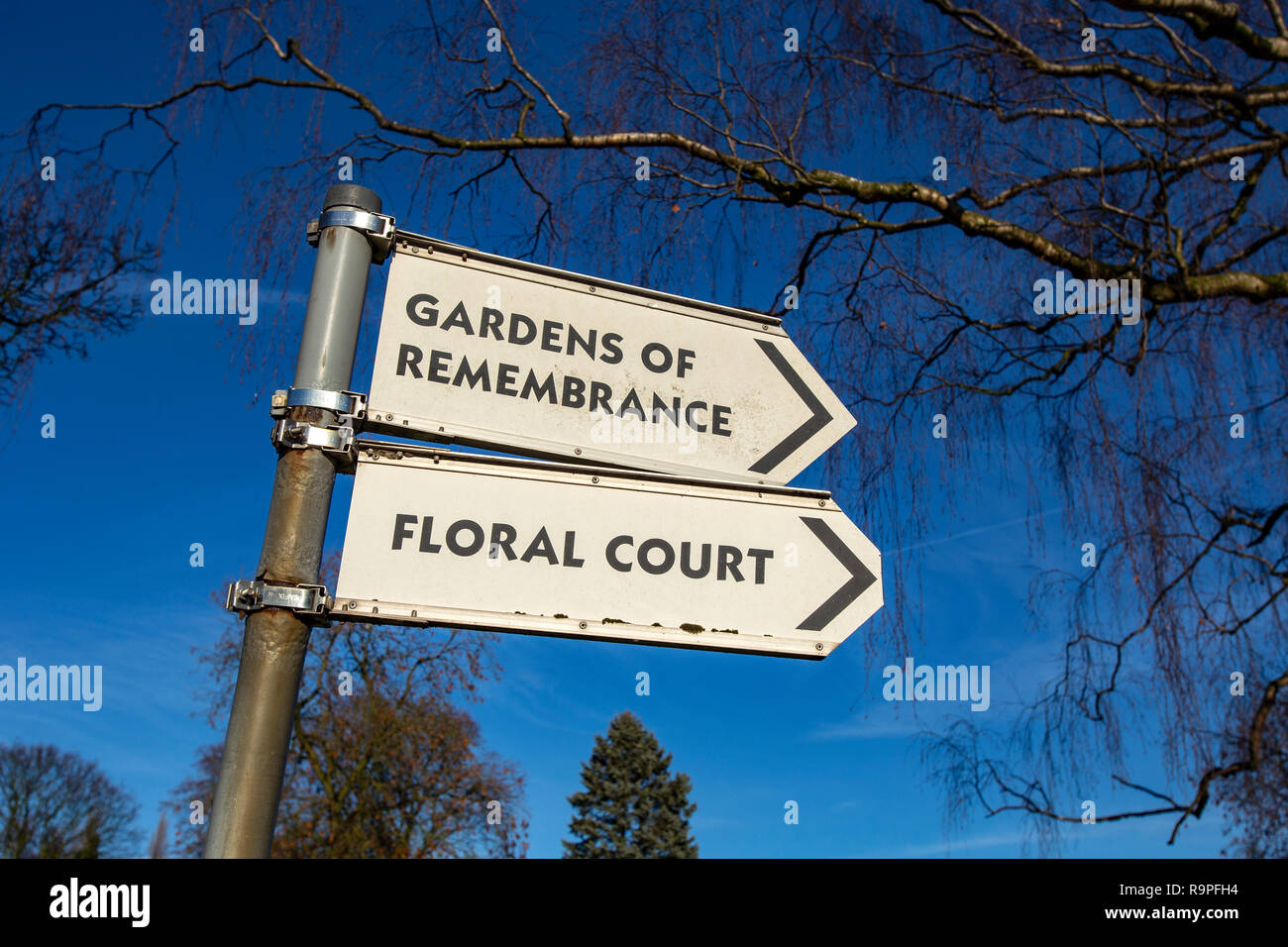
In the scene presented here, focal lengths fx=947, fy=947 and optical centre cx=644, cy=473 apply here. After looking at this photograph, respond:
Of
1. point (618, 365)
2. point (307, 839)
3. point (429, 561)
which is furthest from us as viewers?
point (307, 839)

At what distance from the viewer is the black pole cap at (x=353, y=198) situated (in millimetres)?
2307

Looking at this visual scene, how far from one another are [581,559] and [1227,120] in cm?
348

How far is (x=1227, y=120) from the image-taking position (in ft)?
12.8

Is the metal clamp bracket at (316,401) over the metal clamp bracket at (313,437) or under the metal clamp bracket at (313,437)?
over

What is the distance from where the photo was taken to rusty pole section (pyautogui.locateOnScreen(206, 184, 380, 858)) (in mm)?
1813

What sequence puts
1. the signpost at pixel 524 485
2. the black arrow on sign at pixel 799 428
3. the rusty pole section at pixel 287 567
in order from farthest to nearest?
the black arrow on sign at pixel 799 428 → the signpost at pixel 524 485 → the rusty pole section at pixel 287 567

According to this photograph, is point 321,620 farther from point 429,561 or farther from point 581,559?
point 581,559

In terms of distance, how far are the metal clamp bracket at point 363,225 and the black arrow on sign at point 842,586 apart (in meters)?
Result: 1.25

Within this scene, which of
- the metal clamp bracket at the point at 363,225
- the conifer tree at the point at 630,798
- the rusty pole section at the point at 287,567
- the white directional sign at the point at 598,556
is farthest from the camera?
the conifer tree at the point at 630,798

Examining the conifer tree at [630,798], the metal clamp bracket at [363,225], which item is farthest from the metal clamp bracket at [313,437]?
the conifer tree at [630,798]

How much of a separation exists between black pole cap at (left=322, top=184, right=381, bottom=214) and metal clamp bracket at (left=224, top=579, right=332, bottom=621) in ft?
3.11

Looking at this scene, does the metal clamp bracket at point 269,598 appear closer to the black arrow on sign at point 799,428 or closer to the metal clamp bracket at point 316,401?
the metal clamp bracket at point 316,401

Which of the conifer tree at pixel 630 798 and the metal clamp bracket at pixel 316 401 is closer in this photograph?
the metal clamp bracket at pixel 316 401
